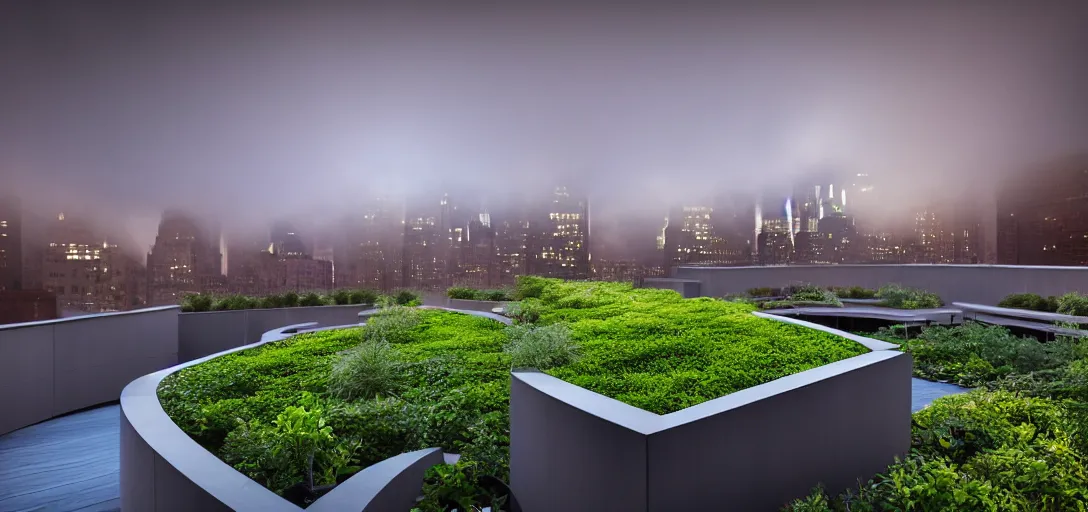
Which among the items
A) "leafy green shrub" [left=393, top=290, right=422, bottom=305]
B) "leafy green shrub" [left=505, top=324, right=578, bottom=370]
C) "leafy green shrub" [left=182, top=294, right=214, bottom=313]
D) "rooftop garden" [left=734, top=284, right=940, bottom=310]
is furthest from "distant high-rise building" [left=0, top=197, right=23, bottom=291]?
"rooftop garden" [left=734, top=284, right=940, bottom=310]

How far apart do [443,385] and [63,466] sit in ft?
11.7

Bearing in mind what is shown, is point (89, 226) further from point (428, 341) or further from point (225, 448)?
point (225, 448)

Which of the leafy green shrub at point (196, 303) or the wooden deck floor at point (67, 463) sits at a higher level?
the leafy green shrub at point (196, 303)

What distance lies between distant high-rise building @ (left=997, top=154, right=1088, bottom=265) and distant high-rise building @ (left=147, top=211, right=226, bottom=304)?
20.7m

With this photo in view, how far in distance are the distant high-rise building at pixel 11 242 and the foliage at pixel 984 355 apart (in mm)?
14483

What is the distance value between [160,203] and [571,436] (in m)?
14.8

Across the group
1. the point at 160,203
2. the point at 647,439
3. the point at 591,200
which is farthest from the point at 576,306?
the point at 160,203

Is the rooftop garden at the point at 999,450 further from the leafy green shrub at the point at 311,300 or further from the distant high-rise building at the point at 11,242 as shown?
the distant high-rise building at the point at 11,242

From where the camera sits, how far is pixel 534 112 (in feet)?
43.9

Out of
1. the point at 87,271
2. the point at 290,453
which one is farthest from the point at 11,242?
the point at 290,453

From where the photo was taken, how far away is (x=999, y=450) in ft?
9.57

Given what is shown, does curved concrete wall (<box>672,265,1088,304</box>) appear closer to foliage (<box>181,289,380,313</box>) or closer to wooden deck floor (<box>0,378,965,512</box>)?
wooden deck floor (<box>0,378,965,512</box>)

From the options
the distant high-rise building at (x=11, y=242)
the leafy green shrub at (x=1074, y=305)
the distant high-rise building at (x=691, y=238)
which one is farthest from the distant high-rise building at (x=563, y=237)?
the distant high-rise building at (x=11, y=242)

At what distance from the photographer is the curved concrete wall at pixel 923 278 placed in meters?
10.2
